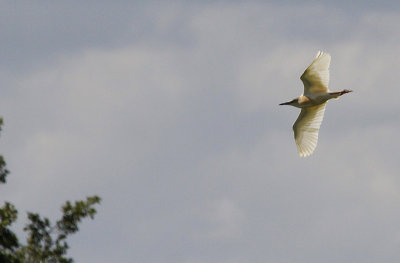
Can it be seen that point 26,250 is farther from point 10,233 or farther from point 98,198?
point 98,198

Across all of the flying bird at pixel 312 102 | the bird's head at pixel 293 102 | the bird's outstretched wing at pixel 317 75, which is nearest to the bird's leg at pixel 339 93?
the flying bird at pixel 312 102

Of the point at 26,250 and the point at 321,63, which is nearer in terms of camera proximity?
the point at 26,250

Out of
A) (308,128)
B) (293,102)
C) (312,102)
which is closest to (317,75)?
(312,102)

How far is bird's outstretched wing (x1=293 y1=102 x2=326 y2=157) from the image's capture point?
2486cm

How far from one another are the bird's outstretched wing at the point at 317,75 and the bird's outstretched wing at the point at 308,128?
107 centimetres

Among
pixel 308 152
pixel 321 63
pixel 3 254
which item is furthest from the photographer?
pixel 308 152

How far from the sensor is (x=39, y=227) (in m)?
19.8

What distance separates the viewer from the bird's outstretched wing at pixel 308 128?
24.9 meters

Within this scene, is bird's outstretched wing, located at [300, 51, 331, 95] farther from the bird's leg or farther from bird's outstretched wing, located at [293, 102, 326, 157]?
bird's outstretched wing, located at [293, 102, 326, 157]

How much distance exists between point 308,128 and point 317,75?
2.29 m

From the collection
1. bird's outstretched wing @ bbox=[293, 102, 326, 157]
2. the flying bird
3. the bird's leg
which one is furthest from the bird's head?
the bird's leg

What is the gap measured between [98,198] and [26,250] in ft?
7.07

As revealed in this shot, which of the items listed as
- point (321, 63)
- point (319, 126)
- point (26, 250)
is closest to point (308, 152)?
point (319, 126)

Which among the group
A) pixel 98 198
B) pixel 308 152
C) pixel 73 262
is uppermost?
pixel 308 152
